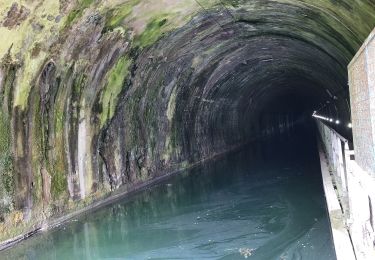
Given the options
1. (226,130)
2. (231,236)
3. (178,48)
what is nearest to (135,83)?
(178,48)

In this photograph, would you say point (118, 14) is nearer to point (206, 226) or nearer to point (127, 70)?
point (127, 70)

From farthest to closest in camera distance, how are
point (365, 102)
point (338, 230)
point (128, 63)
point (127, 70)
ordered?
point (127, 70) → point (128, 63) → point (338, 230) → point (365, 102)

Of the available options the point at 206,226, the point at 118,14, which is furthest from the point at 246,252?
the point at 118,14

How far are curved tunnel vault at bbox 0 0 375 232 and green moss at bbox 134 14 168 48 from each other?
1.3 inches

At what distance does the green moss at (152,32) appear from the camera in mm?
10453

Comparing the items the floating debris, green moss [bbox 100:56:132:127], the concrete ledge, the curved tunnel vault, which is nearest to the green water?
the floating debris

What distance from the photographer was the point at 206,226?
31.0 ft

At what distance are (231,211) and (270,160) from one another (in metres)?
10.1

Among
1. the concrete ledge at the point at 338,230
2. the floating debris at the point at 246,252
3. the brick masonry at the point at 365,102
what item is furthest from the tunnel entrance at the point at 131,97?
the brick masonry at the point at 365,102

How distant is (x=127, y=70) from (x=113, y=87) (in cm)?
59

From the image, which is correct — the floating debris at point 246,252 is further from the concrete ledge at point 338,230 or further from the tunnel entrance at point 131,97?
the concrete ledge at point 338,230

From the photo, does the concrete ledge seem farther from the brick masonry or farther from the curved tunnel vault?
the curved tunnel vault

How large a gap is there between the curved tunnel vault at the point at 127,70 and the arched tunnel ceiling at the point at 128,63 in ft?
0.11

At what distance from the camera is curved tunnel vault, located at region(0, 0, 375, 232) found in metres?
9.05
